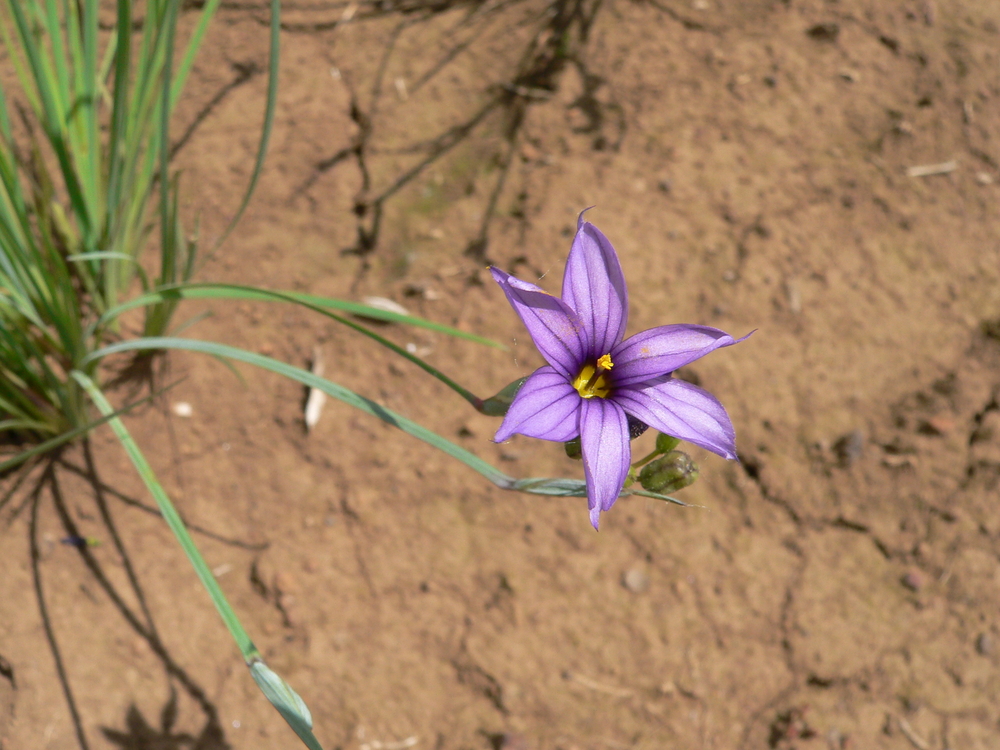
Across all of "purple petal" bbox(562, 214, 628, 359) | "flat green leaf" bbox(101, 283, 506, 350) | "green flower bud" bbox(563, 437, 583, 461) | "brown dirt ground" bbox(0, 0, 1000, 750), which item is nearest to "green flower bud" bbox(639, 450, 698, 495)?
"green flower bud" bbox(563, 437, 583, 461)

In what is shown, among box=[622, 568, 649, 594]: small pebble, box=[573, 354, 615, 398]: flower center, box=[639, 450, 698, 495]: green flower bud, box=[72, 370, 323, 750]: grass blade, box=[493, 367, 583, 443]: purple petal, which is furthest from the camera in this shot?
box=[622, 568, 649, 594]: small pebble

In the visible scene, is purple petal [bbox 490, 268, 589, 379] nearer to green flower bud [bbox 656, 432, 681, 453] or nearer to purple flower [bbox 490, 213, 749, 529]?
purple flower [bbox 490, 213, 749, 529]

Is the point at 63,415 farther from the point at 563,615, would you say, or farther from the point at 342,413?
the point at 563,615

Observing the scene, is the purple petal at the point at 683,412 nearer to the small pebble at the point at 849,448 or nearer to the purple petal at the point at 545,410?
the purple petal at the point at 545,410

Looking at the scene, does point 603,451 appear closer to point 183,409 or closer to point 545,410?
point 545,410

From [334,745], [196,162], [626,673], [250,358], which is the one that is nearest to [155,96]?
[196,162]

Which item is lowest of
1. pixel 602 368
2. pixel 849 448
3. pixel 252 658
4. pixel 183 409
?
pixel 849 448

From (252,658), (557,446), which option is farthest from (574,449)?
(557,446)
